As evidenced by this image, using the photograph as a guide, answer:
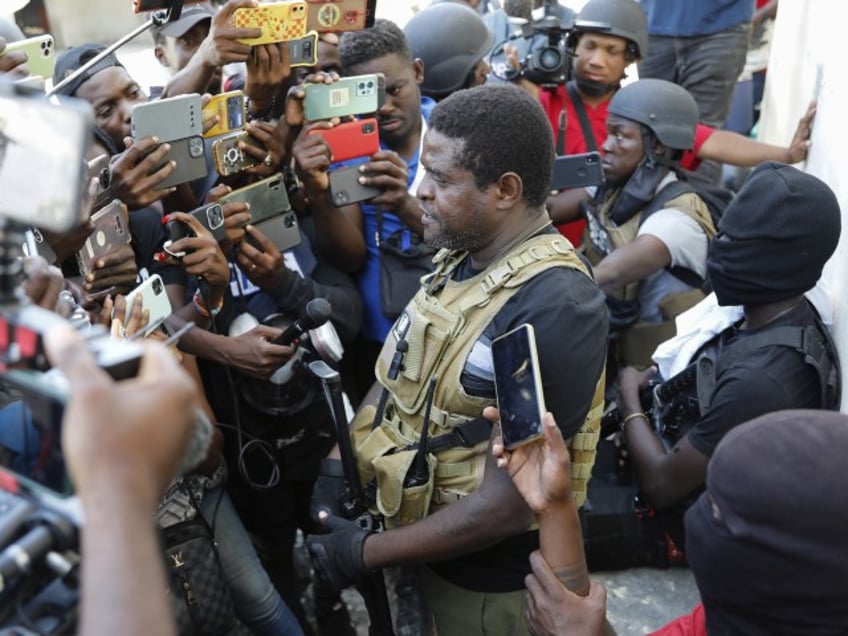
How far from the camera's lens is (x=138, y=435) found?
0.94m

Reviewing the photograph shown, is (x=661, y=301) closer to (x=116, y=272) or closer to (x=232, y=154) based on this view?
(x=232, y=154)

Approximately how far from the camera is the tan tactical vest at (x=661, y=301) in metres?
3.49

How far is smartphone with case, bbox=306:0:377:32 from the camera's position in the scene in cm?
291

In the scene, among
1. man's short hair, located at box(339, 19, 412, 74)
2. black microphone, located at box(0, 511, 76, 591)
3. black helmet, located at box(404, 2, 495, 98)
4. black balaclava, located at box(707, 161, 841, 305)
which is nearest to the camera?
black microphone, located at box(0, 511, 76, 591)

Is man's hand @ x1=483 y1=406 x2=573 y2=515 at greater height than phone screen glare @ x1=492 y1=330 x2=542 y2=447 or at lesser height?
lesser

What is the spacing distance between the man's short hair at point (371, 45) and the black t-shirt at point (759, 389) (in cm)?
180

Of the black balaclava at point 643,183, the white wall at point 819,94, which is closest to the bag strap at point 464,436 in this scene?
the white wall at point 819,94

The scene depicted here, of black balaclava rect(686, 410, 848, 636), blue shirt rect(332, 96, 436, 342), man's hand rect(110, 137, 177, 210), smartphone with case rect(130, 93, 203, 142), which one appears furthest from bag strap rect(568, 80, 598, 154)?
black balaclava rect(686, 410, 848, 636)

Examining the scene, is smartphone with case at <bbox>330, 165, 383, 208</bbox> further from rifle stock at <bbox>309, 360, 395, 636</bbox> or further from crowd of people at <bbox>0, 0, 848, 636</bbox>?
rifle stock at <bbox>309, 360, 395, 636</bbox>

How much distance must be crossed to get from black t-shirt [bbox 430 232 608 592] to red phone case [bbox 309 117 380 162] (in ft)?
3.77

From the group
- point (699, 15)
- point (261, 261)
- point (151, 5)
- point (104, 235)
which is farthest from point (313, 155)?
point (699, 15)

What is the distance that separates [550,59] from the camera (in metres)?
4.20

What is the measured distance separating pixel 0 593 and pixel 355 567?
1317 millimetres

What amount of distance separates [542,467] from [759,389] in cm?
90
